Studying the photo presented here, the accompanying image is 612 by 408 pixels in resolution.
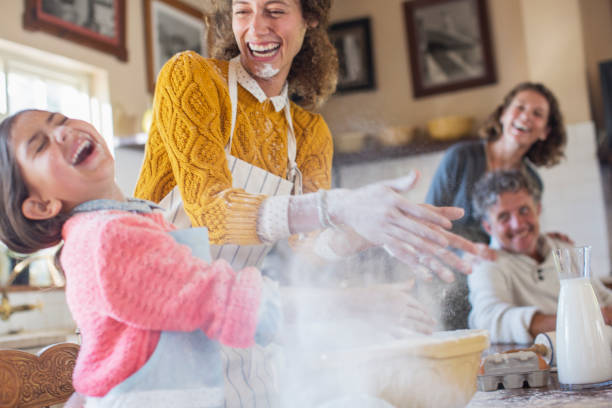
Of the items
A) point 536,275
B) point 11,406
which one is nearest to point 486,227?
point 536,275

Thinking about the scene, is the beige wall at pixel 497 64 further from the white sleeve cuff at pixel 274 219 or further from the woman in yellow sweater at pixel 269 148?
the white sleeve cuff at pixel 274 219

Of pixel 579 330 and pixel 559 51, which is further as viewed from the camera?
pixel 559 51

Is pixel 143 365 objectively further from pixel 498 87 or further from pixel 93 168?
pixel 498 87

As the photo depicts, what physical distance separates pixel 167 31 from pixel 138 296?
2625mm

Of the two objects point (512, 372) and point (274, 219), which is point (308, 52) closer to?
point (274, 219)

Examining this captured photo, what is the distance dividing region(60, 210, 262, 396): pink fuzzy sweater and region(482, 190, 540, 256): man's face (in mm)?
1294

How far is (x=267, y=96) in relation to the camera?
76cm

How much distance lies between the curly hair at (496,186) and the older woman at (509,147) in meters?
0.05

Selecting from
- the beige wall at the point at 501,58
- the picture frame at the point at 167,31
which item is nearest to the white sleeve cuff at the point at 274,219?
the picture frame at the point at 167,31

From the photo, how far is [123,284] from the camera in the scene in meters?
0.48

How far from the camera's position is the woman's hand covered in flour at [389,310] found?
55 centimetres

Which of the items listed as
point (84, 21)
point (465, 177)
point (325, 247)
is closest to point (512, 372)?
point (325, 247)

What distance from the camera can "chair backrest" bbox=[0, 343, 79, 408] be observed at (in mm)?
689

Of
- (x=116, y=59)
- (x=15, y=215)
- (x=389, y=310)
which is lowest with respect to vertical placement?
(x=389, y=310)
